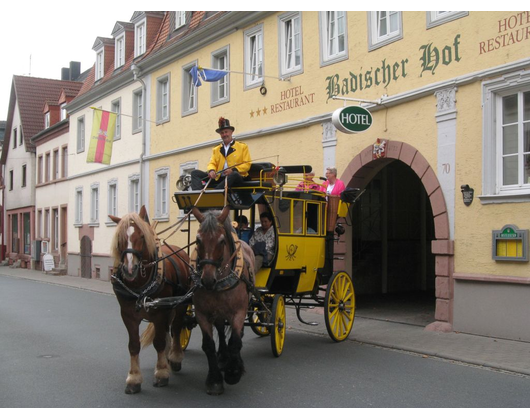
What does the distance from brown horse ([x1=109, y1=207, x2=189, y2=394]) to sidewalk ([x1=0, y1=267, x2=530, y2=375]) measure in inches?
155

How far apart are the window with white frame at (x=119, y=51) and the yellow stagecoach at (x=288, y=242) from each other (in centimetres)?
1695

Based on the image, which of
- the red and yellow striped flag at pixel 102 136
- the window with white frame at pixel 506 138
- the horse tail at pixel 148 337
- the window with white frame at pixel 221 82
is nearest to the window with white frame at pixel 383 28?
the window with white frame at pixel 506 138

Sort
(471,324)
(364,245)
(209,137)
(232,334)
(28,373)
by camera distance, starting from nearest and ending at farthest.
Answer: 1. (232,334)
2. (28,373)
3. (471,324)
4. (364,245)
5. (209,137)

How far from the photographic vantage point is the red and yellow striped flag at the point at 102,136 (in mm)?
21484

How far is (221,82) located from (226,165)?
9.31 metres

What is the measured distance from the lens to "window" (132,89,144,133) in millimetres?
22297

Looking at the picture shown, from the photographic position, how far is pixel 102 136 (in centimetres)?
2173

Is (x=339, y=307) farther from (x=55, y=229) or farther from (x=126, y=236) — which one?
(x=55, y=229)

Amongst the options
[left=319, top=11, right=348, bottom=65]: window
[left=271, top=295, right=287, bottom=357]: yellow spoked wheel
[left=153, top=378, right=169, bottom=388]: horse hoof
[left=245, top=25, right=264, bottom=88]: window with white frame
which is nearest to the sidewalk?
[left=271, top=295, right=287, bottom=357]: yellow spoked wheel

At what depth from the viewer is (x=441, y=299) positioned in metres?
10.5

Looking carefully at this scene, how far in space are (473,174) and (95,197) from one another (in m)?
19.4
